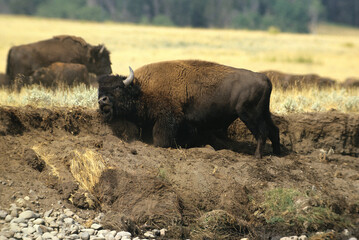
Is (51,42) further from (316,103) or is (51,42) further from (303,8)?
(303,8)

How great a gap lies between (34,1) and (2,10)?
21.2ft

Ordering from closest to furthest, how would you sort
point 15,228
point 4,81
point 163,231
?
1. point 15,228
2. point 163,231
3. point 4,81

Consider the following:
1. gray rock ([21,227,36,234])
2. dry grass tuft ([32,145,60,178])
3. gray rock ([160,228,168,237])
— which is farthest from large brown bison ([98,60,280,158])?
gray rock ([21,227,36,234])

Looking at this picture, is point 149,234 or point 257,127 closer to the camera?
point 149,234

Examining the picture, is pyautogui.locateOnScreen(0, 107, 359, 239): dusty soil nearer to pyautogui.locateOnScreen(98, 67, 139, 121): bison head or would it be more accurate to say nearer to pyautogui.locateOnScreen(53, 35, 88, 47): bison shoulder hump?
pyautogui.locateOnScreen(98, 67, 139, 121): bison head

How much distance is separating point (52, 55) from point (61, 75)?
1.34m

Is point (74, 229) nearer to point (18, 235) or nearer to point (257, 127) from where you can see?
point (18, 235)

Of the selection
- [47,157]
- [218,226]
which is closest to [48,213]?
[47,157]

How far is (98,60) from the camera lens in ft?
55.7

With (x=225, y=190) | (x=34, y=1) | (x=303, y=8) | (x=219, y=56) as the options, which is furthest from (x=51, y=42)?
(x=303, y=8)

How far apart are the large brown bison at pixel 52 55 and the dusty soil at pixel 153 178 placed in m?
6.11

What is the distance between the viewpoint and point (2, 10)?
10512 cm

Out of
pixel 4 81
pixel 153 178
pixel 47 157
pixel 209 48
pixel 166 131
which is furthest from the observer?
pixel 209 48

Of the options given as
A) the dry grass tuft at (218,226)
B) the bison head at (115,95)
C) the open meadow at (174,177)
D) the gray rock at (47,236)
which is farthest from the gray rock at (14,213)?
the bison head at (115,95)
